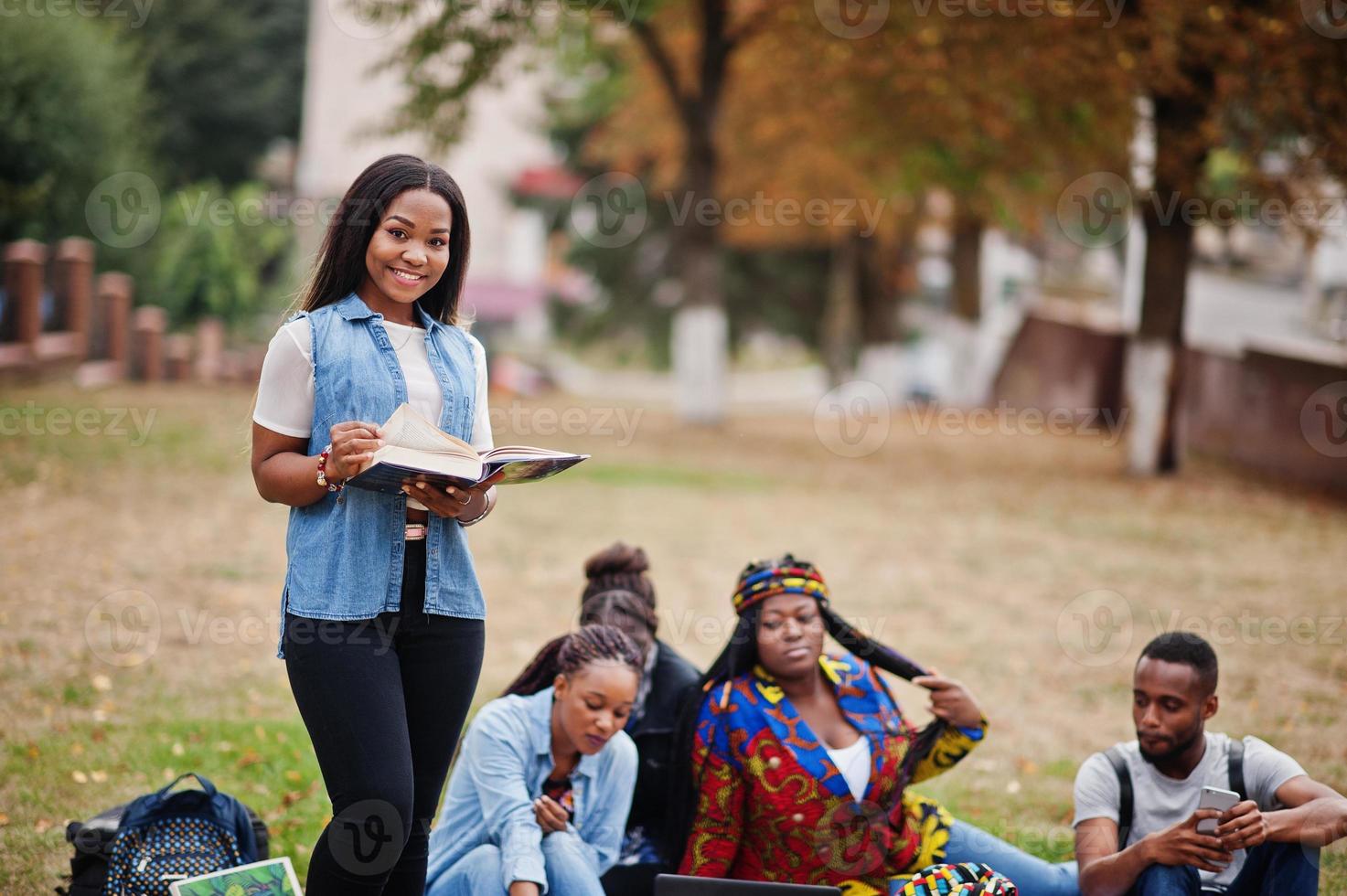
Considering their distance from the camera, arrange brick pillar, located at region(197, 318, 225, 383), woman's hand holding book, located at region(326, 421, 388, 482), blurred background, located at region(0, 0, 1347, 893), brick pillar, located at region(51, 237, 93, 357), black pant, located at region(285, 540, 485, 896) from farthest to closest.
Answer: brick pillar, located at region(197, 318, 225, 383), brick pillar, located at region(51, 237, 93, 357), blurred background, located at region(0, 0, 1347, 893), black pant, located at region(285, 540, 485, 896), woman's hand holding book, located at region(326, 421, 388, 482)

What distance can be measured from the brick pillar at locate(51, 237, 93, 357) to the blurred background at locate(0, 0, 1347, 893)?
0.06 meters

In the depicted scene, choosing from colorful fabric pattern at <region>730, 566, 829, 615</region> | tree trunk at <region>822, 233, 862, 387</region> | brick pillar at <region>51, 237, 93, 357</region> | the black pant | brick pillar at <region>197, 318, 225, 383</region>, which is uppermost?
tree trunk at <region>822, 233, 862, 387</region>

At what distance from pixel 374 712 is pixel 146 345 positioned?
17995 mm

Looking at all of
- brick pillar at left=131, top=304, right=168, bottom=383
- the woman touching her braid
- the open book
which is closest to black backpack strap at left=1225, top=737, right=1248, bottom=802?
the woman touching her braid

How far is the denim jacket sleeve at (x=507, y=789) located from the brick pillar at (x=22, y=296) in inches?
549

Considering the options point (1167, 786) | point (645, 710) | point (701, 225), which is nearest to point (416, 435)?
point (645, 710)

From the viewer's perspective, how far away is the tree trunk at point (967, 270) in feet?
80.9

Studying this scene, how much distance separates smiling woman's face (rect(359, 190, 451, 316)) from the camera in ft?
9.94

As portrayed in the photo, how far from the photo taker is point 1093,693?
23.9 feet

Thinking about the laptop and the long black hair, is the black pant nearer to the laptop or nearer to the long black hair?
the long black hair

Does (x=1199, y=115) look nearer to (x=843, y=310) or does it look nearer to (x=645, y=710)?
(x=645, y=710)

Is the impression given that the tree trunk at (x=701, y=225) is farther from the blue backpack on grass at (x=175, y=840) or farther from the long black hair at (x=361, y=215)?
the long black hair at (x=361, y=215)

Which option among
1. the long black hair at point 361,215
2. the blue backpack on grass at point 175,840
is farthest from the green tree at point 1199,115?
the blue backpack on grass at point 175,840

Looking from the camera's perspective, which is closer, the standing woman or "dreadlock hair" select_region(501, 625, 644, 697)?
the standing woman
